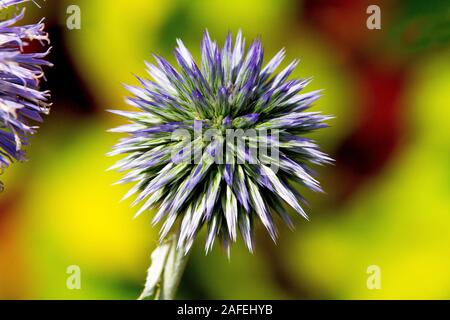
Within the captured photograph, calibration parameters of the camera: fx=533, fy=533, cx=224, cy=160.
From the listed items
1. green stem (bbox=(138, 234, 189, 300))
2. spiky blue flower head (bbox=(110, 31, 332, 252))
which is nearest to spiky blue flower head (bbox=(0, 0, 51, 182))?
spiky blue flower head (bbox=(110, 31, 332, 252))

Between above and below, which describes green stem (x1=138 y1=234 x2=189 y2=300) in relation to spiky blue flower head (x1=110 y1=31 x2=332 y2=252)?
below

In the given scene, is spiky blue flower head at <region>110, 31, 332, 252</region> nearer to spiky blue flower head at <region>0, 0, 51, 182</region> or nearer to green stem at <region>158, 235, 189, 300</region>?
green stem at <region>158, 235, 189, 300</region>

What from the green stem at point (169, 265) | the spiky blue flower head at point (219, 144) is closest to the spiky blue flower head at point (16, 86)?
the spiky blue flower head at point (219, 144)

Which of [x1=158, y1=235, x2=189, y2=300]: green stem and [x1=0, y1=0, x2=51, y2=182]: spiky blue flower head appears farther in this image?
[x1=158, y1=235, x2=189, y2=300]: green stem

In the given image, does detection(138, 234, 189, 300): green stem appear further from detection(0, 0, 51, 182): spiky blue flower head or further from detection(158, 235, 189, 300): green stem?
detection(0, 0, 51, 182): spiky blue flower head

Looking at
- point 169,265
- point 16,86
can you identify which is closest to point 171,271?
point 169,265

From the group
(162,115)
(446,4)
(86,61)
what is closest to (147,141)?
(162,115)

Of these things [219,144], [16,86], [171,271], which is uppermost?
[16,86]

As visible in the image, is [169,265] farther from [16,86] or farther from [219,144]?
[16,86]
